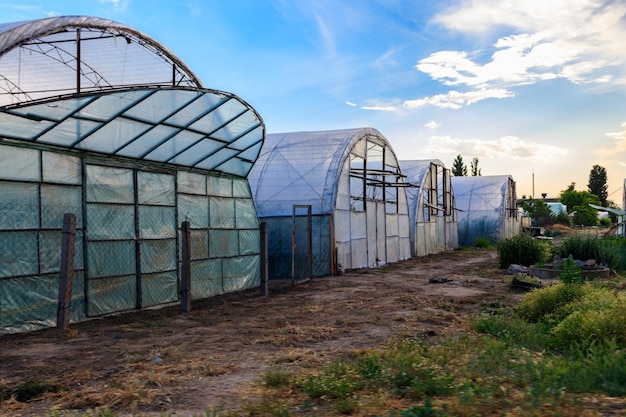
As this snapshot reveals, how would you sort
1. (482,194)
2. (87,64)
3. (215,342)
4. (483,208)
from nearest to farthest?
(215,342)
(87,64)
(483,208)
(482,194)

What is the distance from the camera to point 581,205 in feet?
251

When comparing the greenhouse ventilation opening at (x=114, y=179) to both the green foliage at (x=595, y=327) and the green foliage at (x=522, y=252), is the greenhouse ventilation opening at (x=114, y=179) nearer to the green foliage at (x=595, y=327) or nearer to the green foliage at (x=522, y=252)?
the green foliage at (x=595, y=327)

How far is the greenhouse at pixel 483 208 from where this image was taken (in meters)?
36.2

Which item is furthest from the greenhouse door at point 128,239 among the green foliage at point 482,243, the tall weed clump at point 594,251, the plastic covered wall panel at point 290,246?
the green foliage at point 482,243

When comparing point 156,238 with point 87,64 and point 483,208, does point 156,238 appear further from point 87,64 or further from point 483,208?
point 483,208

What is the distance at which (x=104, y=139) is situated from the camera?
1107 cm

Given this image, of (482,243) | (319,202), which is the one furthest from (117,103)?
(482,243)

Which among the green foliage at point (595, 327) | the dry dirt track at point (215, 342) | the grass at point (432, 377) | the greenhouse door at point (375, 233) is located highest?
the greenhouse door at point (375, 233)

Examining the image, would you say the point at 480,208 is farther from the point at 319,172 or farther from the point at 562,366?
the point at 562,366

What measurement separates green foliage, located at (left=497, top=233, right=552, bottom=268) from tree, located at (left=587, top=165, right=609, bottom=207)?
8549 cm

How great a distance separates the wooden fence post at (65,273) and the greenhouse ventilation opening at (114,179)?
2.47 ft

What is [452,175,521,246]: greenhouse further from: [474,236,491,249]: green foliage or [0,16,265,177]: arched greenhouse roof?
[0,16,265,177]: arched greenhouse roof

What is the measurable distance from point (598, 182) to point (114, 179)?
100167 mm

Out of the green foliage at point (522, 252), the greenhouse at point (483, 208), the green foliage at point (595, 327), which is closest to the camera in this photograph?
the green foliage at point (595, 327)
